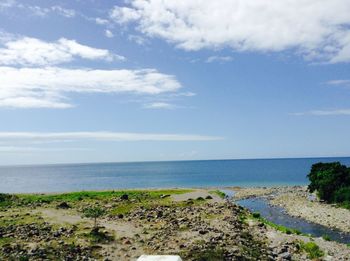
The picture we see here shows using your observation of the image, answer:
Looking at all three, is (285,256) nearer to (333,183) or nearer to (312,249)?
(312,249)

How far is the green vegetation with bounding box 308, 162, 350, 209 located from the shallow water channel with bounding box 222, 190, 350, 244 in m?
8.57

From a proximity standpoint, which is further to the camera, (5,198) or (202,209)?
(5,198)

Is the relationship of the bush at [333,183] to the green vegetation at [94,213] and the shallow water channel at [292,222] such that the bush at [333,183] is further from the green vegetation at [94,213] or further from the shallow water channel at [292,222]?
the green vegetation at [94,213]

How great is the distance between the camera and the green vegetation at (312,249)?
3341 centimetres

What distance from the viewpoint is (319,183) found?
73.3 m

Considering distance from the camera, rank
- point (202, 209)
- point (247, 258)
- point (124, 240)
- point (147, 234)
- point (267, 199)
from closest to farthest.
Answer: point (247, 258), point (124, 240), point (147, 234), point (202, 209), point (267, 199)

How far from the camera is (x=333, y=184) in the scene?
7094cm

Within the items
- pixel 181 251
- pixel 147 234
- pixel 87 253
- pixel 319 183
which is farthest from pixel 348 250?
pixel 319 183

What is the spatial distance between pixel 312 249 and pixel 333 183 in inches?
1539

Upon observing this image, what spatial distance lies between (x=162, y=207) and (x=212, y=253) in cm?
2782

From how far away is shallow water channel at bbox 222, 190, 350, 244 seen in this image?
46219 mm

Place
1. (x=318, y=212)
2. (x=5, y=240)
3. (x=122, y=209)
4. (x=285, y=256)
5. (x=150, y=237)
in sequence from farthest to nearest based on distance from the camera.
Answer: (x=318, y=212) → (x=122, y=209) → (x=150, y=237) → (x=5, y=240) → (x=285, y=256)

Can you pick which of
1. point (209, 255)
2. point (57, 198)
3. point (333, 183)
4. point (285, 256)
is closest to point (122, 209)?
point (57, 198)

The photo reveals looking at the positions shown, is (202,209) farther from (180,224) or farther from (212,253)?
(212,253)
